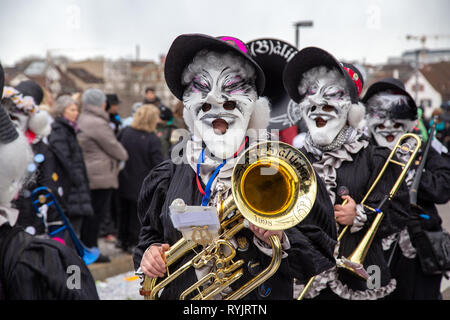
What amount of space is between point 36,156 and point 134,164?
2.69m

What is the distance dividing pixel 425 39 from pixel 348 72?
51.4 metres

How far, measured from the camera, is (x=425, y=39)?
51406mm

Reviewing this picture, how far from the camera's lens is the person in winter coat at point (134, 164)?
24.7 feet

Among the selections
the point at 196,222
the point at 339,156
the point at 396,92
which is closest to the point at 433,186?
the point at 396,92

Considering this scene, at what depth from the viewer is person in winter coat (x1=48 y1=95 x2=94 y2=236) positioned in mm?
5801

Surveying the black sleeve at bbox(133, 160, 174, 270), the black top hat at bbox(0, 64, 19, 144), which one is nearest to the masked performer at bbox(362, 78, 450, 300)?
the black sleeve at bbox(133, 160, 174, 270)

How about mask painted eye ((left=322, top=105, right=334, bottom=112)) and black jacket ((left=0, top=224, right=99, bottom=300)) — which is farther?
mask painted eye ((left=322, top=105, right=334, bottom=112))

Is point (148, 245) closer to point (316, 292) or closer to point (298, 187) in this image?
point (298, 187)

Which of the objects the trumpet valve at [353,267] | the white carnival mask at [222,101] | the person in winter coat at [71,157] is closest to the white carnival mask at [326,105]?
the trumpet valve at [353,267]

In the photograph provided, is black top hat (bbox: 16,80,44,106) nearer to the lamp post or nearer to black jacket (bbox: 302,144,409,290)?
black jacket (bbox: 302,144,409,290)

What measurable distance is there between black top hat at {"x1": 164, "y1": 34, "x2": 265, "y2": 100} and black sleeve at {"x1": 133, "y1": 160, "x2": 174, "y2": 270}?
0.42m

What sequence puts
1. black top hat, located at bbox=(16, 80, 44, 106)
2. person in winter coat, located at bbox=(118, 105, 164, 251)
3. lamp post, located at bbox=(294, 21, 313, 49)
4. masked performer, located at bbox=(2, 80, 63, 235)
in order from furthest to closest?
1. lamp post, located at bbox=(294, 21, 313, 49)
2. person in winter coat, located at bbox=(118, 105, 164, 251)
3. black top hat, located at bbox=(16, 80, 44, 106)
4. masked performer, located at bbox=(2, 80, 63, 235)

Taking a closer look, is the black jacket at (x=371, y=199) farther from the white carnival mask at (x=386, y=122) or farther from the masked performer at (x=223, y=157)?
the white carnival mask at (x=386, y=122)

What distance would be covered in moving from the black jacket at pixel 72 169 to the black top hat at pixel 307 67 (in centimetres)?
271
